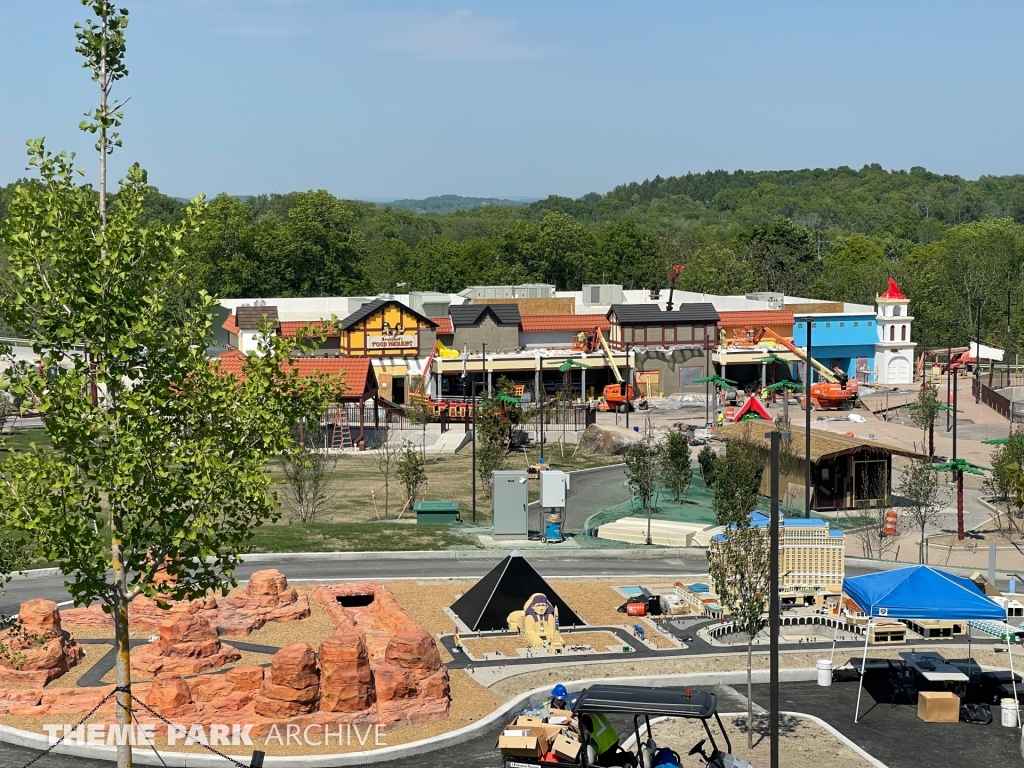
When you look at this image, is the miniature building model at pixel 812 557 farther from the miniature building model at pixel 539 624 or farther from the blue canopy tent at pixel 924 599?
the blue canopy tent at pixel 924 599

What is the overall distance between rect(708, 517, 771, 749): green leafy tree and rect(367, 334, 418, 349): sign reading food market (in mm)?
53975

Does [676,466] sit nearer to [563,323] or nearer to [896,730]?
[896,730]

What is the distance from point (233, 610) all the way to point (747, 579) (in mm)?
12004

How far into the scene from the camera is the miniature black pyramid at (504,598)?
3006 centimetres

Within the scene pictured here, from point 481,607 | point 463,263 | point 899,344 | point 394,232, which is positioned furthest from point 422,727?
point 394,232

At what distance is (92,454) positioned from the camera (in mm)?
16234

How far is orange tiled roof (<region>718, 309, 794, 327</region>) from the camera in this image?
8731cm

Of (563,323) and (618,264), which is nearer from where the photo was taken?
(563,323)

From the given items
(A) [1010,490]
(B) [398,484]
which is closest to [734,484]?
(A) [1010,490]

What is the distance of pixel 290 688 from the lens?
22.8m

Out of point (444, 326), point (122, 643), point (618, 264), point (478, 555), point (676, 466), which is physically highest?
point (618, 264)

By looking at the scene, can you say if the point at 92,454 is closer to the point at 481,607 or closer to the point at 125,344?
the point at 125,344

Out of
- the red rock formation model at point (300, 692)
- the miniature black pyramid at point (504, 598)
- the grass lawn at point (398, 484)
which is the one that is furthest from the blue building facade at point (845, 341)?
the red rock formation model at point (300, 692)

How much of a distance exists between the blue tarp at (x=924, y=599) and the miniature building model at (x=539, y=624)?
6941 millimetres
